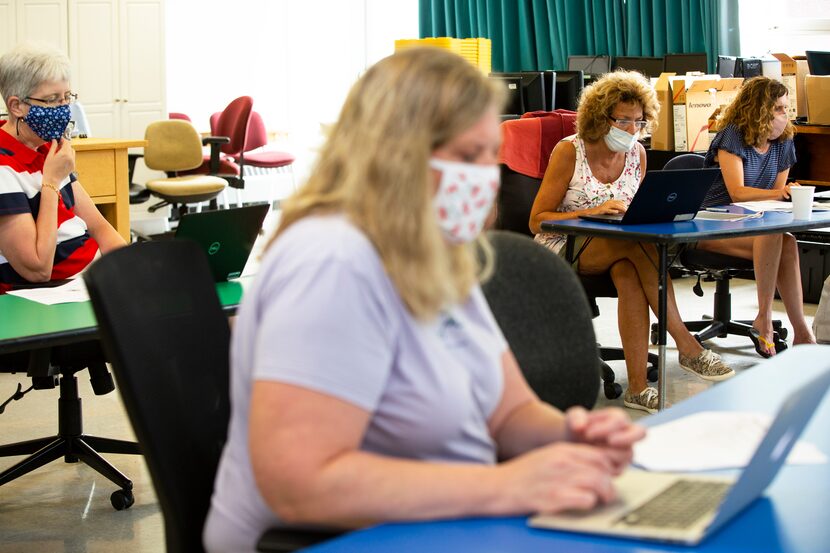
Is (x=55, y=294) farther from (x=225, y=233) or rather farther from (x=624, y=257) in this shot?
(x=624, y=257)

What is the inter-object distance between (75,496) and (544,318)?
5.79ft

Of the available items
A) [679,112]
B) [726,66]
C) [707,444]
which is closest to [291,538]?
[707,444]

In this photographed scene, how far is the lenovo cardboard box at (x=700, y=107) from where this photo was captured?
5191mm

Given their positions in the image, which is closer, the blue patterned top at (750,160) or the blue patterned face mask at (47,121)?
the blue patterned face mask at (47,121)

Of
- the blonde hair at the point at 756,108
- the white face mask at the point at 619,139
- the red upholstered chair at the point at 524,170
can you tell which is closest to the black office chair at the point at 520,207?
the red upholstered chair at the point at 524,170

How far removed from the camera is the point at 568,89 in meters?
6.17

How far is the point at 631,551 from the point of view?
100cm

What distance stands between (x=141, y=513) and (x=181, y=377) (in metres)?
1.59

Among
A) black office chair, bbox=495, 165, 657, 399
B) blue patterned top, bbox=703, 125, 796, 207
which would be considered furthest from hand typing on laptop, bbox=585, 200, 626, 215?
blue patterned top, bbox=703, 125, 796, 207

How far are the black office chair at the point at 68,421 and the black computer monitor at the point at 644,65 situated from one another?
4.52 metres

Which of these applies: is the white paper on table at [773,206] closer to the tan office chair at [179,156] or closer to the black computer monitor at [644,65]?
the black computer monitor at [644,65]

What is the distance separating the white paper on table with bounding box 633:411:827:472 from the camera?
1268 mm

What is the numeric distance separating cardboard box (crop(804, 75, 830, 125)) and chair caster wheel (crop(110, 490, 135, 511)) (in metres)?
3.91

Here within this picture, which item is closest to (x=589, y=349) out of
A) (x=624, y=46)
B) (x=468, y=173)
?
(x=468, y=173)
